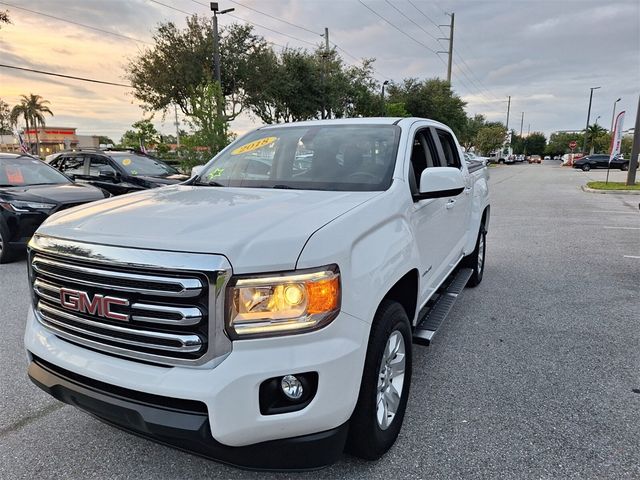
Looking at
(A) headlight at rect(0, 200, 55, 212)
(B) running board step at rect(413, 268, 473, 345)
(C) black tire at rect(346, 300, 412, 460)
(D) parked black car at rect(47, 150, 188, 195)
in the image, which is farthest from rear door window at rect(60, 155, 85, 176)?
(C) black tire at rect(346, 300, 412, 460)

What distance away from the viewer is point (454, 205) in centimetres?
392

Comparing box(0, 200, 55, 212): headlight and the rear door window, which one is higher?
the rear door window

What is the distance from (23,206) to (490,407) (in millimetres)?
6810

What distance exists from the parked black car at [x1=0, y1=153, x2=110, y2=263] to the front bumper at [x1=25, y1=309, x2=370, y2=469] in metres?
5.68

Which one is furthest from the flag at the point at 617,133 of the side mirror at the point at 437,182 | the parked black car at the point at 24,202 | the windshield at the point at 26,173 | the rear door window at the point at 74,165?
the windshield at the point at 26,173

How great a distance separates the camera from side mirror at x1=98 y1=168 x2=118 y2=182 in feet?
32.8

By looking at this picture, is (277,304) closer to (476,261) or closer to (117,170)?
(476,261)

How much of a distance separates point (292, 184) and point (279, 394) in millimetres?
1543

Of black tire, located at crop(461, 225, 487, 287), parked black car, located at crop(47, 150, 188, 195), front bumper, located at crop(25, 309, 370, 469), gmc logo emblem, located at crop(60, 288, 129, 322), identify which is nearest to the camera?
front bumper, located at crop(25, 309, 370, 469)

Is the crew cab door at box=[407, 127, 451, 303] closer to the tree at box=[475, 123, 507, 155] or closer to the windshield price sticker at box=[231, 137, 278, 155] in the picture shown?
the windshield price sticker at box=[231, 137, 278, 155]

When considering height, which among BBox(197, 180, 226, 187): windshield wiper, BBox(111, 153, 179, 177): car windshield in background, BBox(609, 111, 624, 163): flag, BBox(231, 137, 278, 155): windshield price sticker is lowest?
BBox(111, 153, 179, 177): car windshield in background

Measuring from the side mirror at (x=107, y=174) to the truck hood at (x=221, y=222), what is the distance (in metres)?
8.01

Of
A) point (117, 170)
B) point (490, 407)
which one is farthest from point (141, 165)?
point (490, 407)

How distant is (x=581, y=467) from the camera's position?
2348 millimetres
